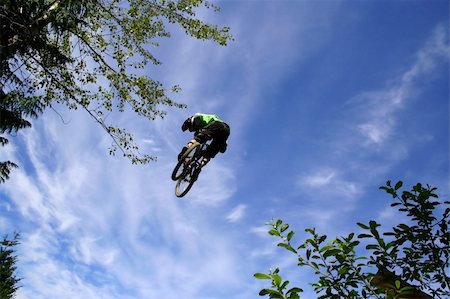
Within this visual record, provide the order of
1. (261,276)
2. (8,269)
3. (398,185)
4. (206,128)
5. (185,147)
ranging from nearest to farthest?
(261,276) < (398,185) < (185,147) < (206,128) < (8,269)

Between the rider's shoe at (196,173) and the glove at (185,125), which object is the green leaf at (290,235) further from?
the rider's shoe at (196,173)

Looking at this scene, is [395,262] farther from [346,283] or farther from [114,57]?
[114,57]

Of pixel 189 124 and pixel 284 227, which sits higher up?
pixel 189 124

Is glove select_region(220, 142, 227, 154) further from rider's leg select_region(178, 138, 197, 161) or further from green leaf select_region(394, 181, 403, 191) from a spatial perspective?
green leaf select_region(394, 181, 403, 191)

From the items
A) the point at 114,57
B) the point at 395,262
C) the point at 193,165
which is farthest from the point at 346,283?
the point at 114,57

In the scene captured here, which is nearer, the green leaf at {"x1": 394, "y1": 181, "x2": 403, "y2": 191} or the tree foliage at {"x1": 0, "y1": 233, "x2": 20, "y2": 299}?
the green leaf at {"x1": 394, "y1": 181, "x2": 403, "y2": 191}

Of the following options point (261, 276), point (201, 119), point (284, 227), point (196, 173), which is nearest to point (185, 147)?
point (201, 119)

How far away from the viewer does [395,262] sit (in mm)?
Answer: 2631

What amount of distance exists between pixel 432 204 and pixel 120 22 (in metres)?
9.67

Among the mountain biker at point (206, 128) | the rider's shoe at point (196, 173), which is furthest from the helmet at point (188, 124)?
the rider's shoe at point (196, 173)

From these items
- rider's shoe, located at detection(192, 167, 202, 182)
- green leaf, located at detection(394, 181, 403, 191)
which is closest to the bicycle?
rider's shoe, located at detection(192, 167, 202, 182)

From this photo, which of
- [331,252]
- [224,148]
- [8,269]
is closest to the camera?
[331,252]

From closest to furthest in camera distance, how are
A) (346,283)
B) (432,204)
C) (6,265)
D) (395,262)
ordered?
1. (346,283)
2. (395,262)
3. (432,204)
4. (6,265)

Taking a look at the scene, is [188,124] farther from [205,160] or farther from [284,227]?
[284,227]
